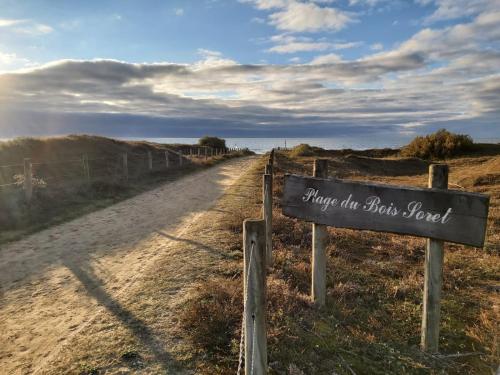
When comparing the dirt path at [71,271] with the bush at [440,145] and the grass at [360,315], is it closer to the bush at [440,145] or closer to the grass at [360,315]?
the grass at [360,315]

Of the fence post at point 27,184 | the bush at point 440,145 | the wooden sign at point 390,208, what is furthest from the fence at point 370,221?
the bush at point 440,145

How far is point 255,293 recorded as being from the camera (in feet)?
11.1

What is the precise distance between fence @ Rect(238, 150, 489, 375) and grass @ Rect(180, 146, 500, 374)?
0.39m

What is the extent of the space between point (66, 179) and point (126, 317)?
18.9 metres

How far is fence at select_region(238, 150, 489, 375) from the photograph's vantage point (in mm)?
3418

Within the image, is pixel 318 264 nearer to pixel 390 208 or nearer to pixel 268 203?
pixel 390 208

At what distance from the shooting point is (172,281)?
678 centimetres

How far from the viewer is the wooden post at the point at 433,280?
14.9 feet

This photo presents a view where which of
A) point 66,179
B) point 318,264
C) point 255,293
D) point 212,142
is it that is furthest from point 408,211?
point 212,142

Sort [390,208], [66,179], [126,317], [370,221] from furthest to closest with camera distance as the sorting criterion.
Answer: [66,179] < [126,317] < [370,221] < [390,208]

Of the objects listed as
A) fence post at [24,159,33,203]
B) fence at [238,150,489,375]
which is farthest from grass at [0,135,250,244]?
fence at [238,150,489,375]

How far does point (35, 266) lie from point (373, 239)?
8.16 m

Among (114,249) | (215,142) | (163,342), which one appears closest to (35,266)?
(114,249)

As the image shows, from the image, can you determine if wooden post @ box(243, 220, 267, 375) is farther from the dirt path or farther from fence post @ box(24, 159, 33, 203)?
fence post @ box(24, 159, 33, 203)
